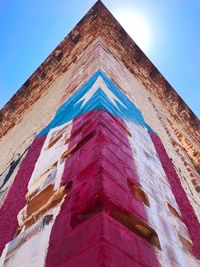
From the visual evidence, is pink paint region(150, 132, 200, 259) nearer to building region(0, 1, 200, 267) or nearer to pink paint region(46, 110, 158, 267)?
building region(0, 1, 200, 267)

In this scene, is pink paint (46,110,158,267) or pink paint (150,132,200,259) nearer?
pink paint (46,110,158,267)

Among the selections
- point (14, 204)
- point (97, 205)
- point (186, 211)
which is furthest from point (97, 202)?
point (186, 211)

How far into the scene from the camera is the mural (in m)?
0.93

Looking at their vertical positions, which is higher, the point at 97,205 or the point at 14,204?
the point at 97,205

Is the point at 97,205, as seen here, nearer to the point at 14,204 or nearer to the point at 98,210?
the point at 98,210

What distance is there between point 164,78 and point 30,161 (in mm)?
3714

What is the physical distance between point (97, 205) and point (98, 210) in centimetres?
2

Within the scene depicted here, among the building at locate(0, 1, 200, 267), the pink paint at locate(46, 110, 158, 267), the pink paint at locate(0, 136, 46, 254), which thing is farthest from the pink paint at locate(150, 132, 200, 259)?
the pink paint at locate(0, 136, 46, 254)

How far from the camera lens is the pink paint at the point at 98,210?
0.86 meters

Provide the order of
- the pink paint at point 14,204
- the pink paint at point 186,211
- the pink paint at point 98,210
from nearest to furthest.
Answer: the pink paint at point 98,210, the pink paint at point 14,204, the pink paint at point 186,211

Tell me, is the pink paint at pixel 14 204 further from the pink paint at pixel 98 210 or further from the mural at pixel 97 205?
the pink paint at pixel 98 210

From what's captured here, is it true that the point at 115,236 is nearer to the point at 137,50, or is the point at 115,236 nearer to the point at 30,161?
the point at 30,161

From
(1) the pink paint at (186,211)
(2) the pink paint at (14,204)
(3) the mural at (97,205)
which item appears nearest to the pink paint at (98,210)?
(3) the mural at (97,205)

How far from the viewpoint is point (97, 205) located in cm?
100
